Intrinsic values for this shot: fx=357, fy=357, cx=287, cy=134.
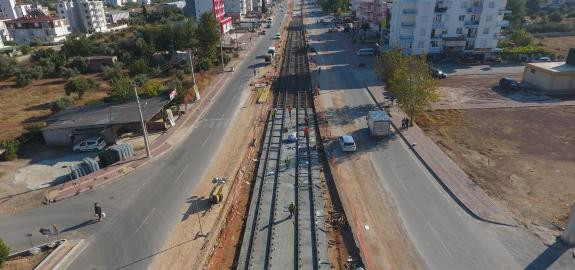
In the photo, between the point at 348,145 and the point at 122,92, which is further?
the point at 122,92

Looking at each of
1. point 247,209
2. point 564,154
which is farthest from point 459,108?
point 247,209

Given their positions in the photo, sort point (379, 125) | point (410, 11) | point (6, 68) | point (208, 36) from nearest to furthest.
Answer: point (379, 125) < point (6, 68) < point (410, 11) < point (208, 36)

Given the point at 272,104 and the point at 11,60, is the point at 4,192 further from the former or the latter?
the point at 11,60

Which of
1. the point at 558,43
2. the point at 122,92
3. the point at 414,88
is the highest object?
the point at 414,88

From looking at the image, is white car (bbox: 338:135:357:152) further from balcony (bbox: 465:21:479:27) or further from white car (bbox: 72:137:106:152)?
balcony (bbox: 465:21:479:27)

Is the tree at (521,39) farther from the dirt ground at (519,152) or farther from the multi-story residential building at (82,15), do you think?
the multi-story residential building at (82,15)

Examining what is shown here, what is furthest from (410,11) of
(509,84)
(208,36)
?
(208,36)

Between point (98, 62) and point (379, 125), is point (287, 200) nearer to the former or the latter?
point (379, 125)
